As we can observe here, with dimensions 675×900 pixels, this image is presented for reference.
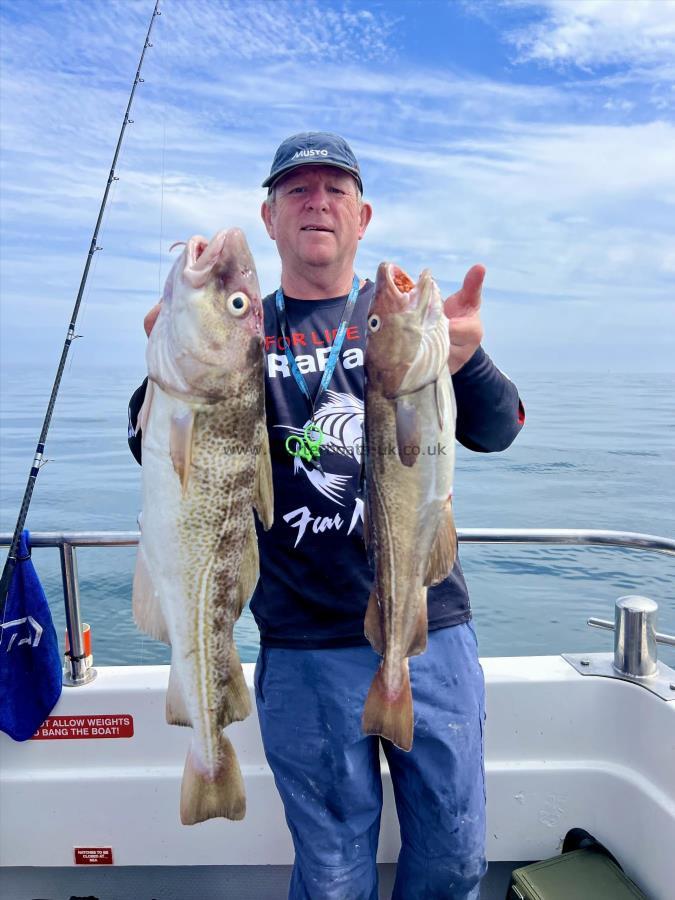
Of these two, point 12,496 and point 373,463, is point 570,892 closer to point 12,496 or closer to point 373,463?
point 373,463

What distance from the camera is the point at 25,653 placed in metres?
3.17

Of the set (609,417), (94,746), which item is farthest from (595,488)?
(609,417)

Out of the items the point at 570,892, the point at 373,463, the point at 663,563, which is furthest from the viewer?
the point at 663,563

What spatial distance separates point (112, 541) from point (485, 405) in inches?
72.1

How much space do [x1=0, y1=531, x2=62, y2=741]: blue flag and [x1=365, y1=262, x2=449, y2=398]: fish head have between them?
2014 mm

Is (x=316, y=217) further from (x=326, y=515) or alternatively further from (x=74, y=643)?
(x=74, y=643)

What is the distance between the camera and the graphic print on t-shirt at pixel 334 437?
245 centimetres

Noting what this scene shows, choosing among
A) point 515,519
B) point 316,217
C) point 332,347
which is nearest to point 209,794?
point 332,347

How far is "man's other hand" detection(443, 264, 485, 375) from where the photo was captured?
2074 mm

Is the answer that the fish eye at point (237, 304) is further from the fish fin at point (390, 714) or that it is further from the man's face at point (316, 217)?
the fish fin at point (390, 714)

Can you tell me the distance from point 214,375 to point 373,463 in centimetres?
54

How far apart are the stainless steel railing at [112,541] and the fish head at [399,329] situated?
142 cm

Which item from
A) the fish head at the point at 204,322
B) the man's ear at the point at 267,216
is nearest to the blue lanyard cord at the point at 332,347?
the man's ear at the point at 267,216

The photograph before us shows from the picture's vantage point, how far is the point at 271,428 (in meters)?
2.53
